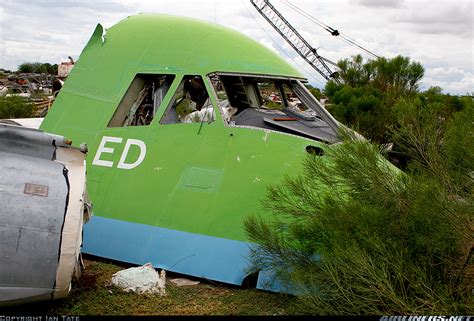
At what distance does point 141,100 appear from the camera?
8766mm

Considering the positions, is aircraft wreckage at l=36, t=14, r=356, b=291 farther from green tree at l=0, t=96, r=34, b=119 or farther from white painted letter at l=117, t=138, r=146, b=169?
green tree at l=0, t=96, r=34, b=119

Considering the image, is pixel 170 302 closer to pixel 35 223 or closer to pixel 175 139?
pixel 35 223

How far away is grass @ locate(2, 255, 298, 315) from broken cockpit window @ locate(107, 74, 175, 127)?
2645 mm

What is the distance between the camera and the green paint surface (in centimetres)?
730

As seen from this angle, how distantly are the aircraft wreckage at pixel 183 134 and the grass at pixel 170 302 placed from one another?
193mm

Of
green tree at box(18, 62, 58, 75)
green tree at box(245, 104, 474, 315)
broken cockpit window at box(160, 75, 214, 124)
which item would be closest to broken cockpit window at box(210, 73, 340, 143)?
broken cockpit window at box(160, 75, 214, 124)

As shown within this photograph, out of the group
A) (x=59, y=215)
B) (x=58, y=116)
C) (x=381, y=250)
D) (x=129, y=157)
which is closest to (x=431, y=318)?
(x=381, y=250)

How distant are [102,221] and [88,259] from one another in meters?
0.69

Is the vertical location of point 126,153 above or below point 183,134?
below

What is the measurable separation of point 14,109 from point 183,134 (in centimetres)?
1667

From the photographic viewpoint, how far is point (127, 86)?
8.59m

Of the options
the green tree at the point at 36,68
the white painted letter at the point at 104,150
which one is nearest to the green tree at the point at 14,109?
the white painted letter at the point at 104,150

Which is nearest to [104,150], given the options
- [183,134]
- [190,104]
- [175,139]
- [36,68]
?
[175,139]

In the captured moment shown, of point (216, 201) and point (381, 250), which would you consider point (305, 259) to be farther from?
point (216, 201)
